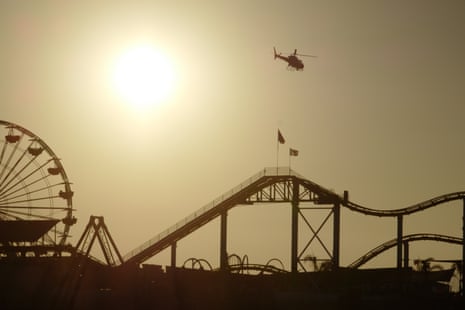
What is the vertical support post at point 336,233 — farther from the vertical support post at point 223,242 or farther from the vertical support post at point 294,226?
the vertical support post at point 223,242

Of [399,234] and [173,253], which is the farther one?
[399,234]

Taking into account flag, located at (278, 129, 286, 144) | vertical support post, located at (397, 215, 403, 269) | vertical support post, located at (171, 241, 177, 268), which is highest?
flag, located at (278, 129, 286, 144)

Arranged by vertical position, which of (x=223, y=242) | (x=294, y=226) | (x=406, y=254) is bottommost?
(x=406, y=254)

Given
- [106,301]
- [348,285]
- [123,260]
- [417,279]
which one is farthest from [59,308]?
[417,279]

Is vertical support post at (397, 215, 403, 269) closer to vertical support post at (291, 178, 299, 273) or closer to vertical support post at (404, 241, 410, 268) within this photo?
vertical support post at (404, 241, 410, 268)

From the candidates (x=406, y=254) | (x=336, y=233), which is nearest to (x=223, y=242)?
(x=336, y=233)

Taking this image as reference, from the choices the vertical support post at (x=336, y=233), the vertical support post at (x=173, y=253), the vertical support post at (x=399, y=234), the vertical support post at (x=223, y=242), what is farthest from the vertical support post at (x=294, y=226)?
the vertical support post at (x=173, y=253)

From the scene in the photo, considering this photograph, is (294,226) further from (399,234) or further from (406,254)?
(406,254)

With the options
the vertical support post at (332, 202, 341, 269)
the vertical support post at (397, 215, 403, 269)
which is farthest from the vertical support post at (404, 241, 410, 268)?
the vertical support post at (332, 202, 341, 269)

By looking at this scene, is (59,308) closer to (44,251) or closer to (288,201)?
(44,251)
